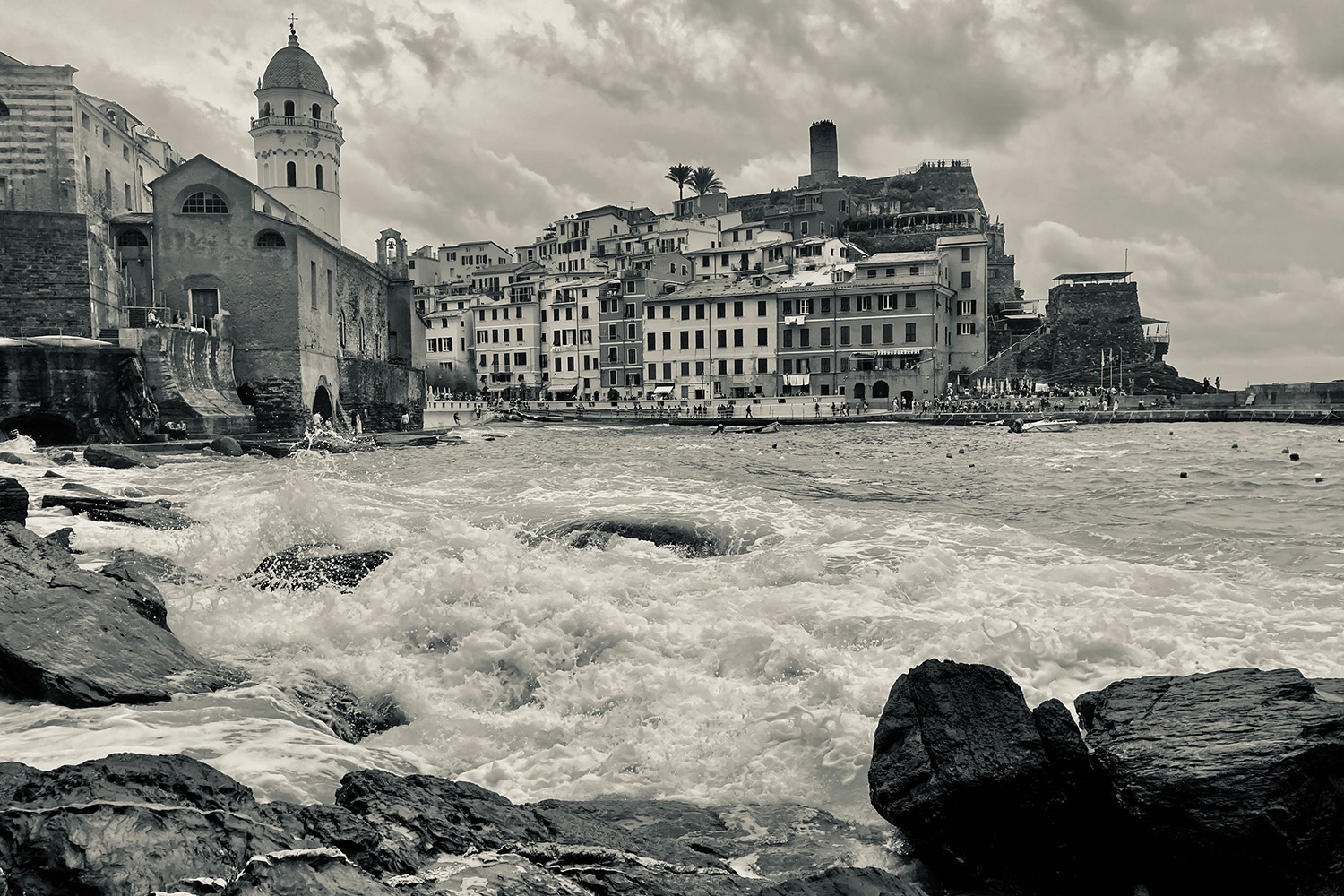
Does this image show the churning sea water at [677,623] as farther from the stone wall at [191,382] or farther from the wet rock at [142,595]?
the stone wall at [191,382]

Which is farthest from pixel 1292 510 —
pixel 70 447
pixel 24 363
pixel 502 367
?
pixel 502 367

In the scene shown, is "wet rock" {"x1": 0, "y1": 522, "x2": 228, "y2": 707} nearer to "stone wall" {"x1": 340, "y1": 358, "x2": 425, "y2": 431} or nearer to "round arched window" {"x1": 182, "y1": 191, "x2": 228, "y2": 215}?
"round arched window" {"x1": 182, "y1": 191, "x2": 228, "y2": 215}

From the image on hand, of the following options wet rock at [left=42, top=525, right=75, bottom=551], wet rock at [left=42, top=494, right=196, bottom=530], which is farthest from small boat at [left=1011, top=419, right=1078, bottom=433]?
wet rock at [left=42, top=525, right=75, bottom=551]

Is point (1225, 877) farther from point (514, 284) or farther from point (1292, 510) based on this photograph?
point (514, 284)

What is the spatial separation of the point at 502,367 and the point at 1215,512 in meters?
64.1

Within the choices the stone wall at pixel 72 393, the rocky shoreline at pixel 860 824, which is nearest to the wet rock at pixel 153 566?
the rocky shoreline at pixel 860 824

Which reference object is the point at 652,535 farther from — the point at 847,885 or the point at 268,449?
the point at 268,449

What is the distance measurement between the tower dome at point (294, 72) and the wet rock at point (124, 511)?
4441 centimetres

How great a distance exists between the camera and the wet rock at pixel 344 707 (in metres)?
5.43

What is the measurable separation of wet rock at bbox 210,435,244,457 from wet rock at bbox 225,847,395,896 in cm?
2424

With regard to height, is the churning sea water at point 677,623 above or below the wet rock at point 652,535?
below

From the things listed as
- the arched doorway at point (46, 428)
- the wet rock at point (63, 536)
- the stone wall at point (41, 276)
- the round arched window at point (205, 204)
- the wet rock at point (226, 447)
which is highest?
the round arched window at point (205, 204)

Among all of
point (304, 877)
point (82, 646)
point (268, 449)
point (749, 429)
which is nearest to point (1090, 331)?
point (749, 429)

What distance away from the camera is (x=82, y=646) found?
5.48 meters
